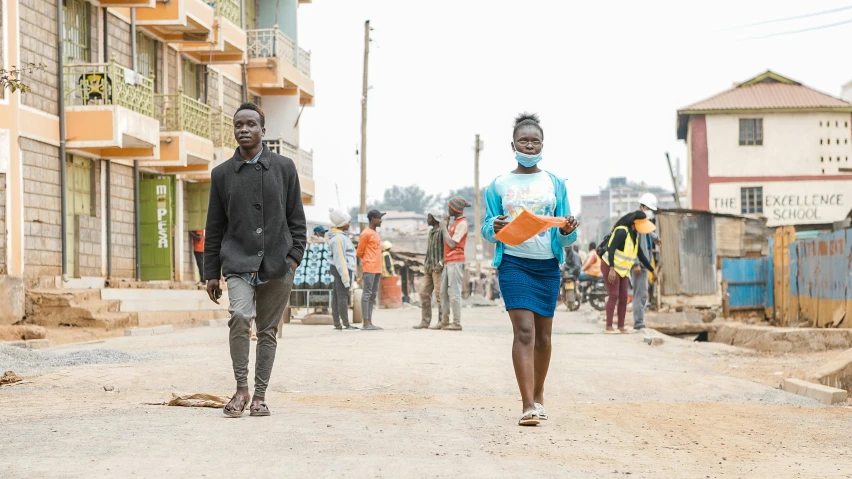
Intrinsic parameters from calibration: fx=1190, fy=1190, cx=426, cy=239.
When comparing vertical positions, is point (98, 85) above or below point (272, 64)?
below

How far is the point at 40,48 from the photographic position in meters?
21.9

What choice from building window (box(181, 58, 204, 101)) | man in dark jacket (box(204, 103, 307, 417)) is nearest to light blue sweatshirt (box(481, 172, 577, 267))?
man in dark jacket (box(204, 103, 307, 417))

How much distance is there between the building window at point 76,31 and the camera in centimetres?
2361

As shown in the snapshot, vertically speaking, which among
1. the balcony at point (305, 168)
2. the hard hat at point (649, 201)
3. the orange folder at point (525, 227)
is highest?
the balcony at point (305, 168)

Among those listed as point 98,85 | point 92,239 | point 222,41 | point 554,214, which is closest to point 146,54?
point 222,41

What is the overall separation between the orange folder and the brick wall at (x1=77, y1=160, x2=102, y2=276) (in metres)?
18.0

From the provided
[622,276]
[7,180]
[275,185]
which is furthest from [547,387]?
[7,180]

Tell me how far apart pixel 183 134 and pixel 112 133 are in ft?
15.9

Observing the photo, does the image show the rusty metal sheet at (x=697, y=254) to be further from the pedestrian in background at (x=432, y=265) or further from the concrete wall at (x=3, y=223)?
the concrete wall at (x=3, y=223)

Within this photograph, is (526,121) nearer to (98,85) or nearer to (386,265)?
(98,85)

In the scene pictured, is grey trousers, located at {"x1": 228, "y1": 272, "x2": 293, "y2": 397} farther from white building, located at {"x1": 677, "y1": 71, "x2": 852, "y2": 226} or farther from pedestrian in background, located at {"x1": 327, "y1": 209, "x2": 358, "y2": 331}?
white building, located at {"x1": 677, "y1": 71, "x2": 852, "y2": 226}

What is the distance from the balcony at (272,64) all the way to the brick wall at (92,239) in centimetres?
1158

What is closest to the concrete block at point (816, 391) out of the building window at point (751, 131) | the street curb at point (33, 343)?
the street curb at point (33, 343)

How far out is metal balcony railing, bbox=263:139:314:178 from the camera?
35.5m
